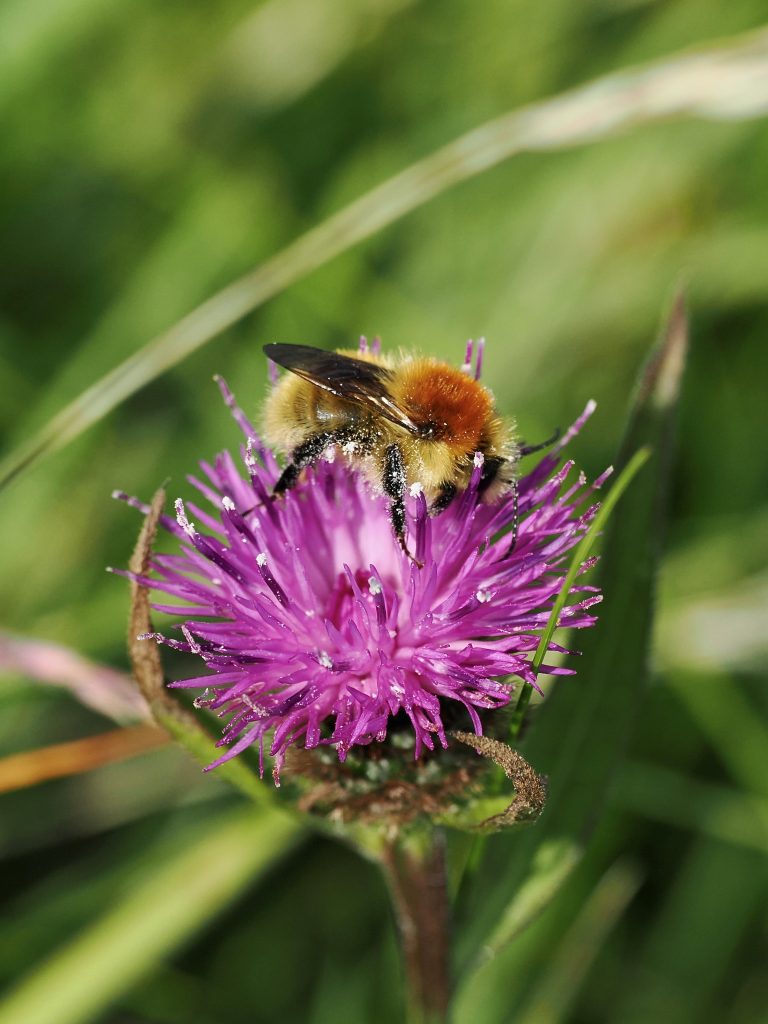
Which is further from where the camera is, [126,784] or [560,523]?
[126,784]

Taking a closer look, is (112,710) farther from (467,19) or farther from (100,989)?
(467,19)

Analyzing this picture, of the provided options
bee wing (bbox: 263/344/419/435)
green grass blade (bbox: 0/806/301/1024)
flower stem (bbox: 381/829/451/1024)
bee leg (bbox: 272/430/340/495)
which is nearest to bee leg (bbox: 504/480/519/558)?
bee wing (bbox: 263/344/419/435)

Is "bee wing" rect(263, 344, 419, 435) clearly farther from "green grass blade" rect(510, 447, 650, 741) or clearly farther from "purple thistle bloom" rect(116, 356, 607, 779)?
"green grass blade" rect(510, 447, 650, 741)

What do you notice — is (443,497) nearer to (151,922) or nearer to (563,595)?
(563,595)

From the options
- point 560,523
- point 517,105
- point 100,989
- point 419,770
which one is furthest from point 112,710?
point 517,105

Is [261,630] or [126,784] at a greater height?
[261,630]

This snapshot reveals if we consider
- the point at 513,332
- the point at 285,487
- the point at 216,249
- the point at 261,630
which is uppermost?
the point at 216,249
